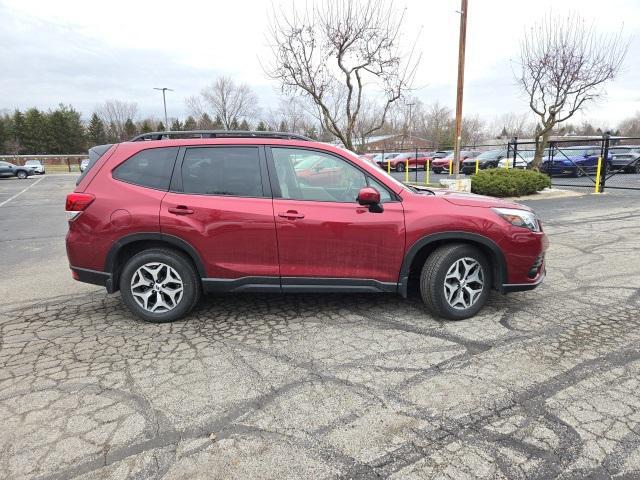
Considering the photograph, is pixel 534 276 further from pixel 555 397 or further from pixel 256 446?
pixel 256 446

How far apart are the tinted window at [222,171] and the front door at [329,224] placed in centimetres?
19

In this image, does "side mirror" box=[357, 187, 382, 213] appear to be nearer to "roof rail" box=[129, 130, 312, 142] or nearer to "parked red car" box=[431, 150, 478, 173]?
"roof rail" box=[129, 130, 312, 142]

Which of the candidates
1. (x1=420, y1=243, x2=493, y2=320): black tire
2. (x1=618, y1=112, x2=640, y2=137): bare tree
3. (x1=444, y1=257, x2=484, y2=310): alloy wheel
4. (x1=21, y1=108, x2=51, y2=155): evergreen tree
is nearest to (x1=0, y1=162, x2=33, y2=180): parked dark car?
(x1=21, y1=108, x2=51, y2=155): evergreen tree

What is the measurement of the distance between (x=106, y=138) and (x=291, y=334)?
Result: 7897cm

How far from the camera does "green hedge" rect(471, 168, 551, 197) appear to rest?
13.7m

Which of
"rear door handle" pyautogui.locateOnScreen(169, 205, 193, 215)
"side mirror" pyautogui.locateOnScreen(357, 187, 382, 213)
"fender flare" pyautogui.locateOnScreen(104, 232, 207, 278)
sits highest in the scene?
"side mirror" pyautogui.locateOnScreen(357, 187, 382, 213)

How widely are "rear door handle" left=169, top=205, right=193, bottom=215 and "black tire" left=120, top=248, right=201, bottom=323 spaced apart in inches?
14.5

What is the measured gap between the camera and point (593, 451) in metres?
2.30

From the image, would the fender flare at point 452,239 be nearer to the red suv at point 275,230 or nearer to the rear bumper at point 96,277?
the red suv at point 275,230

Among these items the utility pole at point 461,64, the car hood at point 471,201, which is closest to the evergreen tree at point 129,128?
the utility pole at point 461,64

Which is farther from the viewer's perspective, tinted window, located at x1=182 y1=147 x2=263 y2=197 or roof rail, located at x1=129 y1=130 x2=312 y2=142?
roof rail, located at x1=129 y1=130 x2=312 y2=142

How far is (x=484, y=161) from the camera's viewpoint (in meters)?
26.5

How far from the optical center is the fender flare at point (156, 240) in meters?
3.93

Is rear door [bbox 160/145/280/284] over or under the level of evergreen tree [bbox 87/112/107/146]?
under
